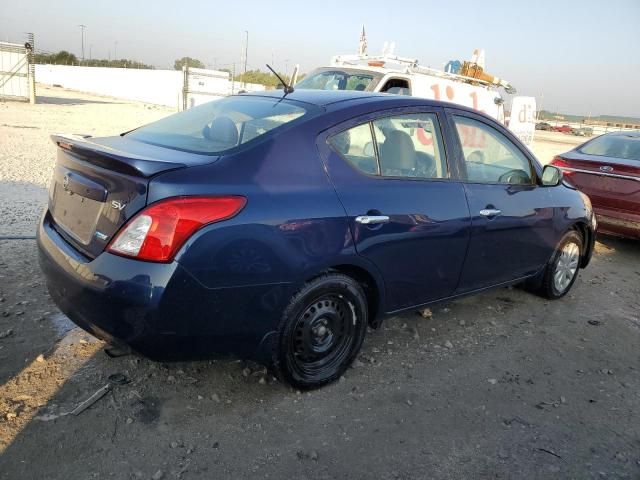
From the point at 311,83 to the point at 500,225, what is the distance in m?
5.96

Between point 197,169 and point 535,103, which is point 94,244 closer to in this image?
point 197,169

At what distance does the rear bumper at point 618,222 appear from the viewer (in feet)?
21.4

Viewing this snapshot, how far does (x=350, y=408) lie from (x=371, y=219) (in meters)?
1.09

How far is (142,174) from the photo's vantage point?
2465 mm

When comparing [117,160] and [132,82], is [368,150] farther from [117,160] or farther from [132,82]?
[132,82]

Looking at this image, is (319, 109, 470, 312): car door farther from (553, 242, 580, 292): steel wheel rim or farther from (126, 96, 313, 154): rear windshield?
(553, 242, 580, 292): steel wheel rim

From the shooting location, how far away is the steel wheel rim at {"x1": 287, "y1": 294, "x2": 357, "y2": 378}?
9.93 ft

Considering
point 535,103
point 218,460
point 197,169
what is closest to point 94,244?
point 197,169

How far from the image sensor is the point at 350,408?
10.00ft

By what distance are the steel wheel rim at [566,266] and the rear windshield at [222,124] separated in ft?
10.0

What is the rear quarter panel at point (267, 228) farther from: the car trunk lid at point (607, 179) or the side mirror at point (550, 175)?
the car trunk lid at point (607, 179)

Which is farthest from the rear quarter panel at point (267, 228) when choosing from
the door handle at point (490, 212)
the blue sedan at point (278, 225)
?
the door handle at point (490, 212)

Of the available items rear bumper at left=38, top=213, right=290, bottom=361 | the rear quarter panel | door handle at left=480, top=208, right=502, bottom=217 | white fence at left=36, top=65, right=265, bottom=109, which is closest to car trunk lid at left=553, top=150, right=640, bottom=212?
door handle at left=480, top=208, right=502, bottom=217

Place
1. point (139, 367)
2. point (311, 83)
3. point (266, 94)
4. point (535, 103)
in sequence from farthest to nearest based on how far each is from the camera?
point (535, 103) → point (311, 83) → point (266, 94) → point (139, 367)
